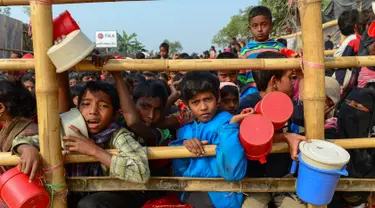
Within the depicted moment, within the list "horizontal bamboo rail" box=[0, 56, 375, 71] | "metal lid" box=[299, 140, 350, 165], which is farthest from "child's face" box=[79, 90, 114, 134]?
"metal lid" box=[299, 140, 350, 165]

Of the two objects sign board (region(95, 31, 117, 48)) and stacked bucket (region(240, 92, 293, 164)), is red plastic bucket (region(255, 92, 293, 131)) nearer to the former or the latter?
stacked bucket (region(240, 92, 293, 164))

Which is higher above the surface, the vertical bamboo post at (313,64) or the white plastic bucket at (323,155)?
the vertical bamboo post at (313,64)

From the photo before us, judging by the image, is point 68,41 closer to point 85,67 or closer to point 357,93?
point 85,67

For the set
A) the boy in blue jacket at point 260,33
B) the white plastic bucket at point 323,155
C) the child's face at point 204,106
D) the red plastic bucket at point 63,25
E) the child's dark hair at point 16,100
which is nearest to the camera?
the white plastic bucket at point 323,155

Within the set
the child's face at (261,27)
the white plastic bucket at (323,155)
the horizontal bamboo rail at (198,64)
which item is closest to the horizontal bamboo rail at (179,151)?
the white plastic bucket at (323,155)

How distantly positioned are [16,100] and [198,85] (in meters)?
1.23

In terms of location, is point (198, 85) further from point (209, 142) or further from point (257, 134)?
point (257, 134)

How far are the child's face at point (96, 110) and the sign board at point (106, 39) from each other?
1867 centimetres

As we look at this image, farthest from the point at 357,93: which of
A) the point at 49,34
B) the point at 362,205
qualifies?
the point at 49,34

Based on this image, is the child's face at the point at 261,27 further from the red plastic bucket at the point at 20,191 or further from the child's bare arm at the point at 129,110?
the red plastic bucket at the point at 20,191

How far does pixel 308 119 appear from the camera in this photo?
166cm

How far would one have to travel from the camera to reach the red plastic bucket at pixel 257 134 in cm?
149

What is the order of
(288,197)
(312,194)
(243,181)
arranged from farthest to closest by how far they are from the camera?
(288,197) < (243,181) < (312,194)

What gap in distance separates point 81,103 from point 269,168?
4.00 ft
